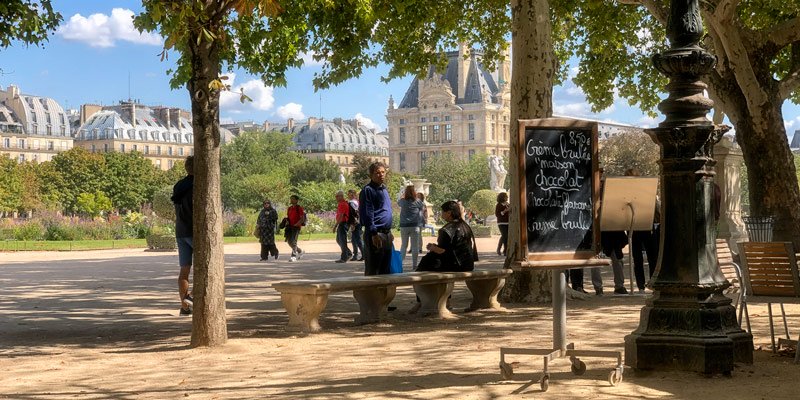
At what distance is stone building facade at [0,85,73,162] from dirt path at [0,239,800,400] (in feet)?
399

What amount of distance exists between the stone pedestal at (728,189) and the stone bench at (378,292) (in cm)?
1135

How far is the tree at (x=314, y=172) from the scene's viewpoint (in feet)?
354

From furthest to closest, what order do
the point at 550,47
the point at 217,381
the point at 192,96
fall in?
the point at 550,47
the point at 192,96
the point at 217,381

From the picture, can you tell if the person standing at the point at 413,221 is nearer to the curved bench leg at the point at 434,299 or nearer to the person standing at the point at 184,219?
the curved bench leg at the point at 434,299

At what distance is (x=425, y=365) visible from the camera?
26.0 feet

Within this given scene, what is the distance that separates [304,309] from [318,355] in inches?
67.5

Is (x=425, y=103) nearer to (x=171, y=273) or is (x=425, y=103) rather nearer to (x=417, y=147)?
(x=417, y=147)

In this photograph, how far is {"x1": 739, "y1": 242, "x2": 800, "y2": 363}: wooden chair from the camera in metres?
7.80

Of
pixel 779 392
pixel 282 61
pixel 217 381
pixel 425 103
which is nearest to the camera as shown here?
pixel 779 392

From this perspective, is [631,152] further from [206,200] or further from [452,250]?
[206,200]

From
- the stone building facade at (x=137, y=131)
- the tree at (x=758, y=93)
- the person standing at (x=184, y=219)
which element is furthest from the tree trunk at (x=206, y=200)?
the stone building facade at (x=137, y=131)

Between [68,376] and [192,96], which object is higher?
[192,96]

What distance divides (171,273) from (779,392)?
53.3 feet

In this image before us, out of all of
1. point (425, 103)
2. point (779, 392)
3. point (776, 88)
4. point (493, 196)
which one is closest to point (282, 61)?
point (776, 88)
